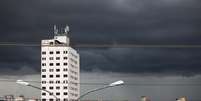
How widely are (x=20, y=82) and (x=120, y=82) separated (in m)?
11.0

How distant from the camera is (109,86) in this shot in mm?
56688

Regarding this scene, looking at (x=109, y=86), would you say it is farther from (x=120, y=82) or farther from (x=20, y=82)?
(x=20, y=82)

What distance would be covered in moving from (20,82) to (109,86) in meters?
9.80

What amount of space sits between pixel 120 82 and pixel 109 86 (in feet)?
7.18

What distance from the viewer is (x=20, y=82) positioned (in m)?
56.4

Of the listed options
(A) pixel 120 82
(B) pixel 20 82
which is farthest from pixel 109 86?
(B) pixel 20 82

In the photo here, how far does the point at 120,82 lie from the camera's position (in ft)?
180
